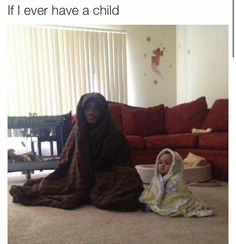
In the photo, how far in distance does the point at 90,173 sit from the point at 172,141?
39 centimetres

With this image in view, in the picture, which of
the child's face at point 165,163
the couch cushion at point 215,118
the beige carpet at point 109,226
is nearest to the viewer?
the beige carpet at point 109,226

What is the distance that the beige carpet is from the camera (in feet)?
2.25

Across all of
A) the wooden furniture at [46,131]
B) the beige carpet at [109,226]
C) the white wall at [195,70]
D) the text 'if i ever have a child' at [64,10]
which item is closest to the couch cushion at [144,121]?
the white wall at [195,70]

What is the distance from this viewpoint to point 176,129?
4.90 feet

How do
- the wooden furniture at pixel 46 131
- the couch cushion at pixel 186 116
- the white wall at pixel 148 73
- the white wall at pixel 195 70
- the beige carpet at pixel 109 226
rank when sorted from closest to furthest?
the beige carpet at pixel 109 226 < the wooden furniture at pixel 46 131 < the white wall at pixel 148 73 < the white wall at pixel 195 70 < the couch cushion at pixel 186 116

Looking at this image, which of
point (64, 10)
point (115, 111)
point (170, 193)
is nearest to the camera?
point (64, 10)

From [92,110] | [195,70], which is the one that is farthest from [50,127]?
[195,70]

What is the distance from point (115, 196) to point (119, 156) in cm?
14

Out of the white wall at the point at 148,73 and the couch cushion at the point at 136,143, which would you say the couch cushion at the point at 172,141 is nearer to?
the couch cushion at the point at 136,143

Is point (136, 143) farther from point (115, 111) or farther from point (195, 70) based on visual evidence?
point (195, 70)

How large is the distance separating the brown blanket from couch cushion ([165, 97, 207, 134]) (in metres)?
0.46

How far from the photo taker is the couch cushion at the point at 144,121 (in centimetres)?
134

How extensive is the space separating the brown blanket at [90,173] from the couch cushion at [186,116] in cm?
46

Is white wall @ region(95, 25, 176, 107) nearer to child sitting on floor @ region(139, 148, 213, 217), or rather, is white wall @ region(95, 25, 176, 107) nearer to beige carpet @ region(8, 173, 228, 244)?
child sitting on floor @ region(139, 148, 213, 217)
